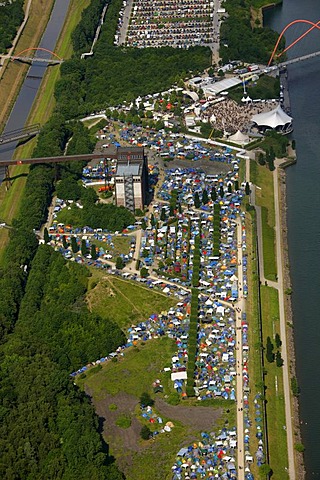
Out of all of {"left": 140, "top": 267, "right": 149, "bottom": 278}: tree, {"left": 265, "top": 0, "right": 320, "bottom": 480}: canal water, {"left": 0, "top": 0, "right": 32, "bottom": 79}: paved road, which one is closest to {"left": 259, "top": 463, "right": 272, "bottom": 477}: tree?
{"left": 265, "top": 0, "right": 320, "bottom": 480}: canal water

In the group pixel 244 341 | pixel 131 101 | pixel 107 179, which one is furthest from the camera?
pixel 131 101

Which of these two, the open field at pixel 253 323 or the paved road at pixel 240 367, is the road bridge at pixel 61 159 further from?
the paved road at pixel 240 367

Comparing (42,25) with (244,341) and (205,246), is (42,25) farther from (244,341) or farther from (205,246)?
(244,341)

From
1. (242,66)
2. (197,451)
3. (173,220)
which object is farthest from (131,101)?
(197,451)

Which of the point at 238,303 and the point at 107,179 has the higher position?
the point at 107,179

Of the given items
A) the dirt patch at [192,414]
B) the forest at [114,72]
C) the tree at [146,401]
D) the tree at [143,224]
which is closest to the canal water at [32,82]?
the forest at [114,72]

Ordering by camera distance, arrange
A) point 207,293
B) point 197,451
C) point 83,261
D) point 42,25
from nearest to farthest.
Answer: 1. point 197,451
2. point 207,293
3. point 83,261
4. point 42,25

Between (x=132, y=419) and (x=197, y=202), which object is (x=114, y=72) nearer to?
(x=197, y=202)

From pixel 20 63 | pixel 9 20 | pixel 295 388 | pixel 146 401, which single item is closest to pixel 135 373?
pixel 146 401
